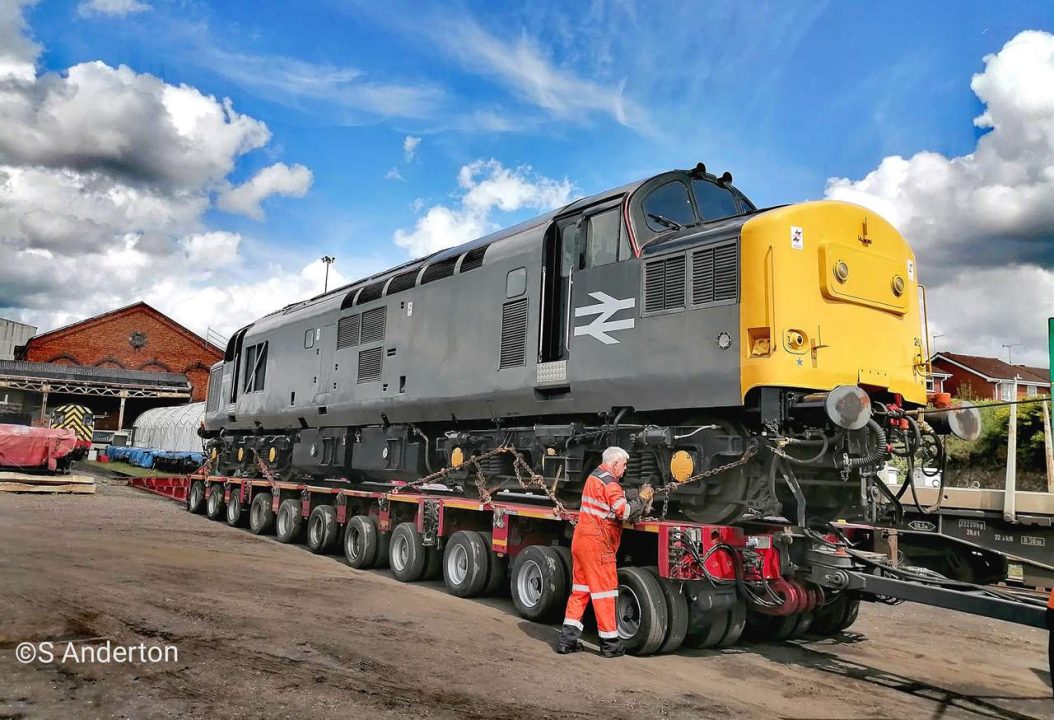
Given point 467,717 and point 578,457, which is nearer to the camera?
point 467,717

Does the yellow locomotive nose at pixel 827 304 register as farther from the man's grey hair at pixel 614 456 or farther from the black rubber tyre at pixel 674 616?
the black rubber tyre at pixel 674 616

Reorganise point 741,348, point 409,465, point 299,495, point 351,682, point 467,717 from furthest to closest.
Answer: point 299,495 → point 409,465 → point 741,348 → point 351,682 → point 467,717

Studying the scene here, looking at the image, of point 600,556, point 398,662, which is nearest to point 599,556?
point 600,556

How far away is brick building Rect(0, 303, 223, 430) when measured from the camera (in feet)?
140

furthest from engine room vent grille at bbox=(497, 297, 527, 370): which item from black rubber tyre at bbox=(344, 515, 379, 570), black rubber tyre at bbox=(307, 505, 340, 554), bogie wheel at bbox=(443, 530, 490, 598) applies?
black rubber tyre at bbox=(307, 505, 340, 554)

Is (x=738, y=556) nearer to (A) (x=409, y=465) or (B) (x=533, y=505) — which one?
(B) (x=533, y=505)

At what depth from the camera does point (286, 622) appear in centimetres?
719

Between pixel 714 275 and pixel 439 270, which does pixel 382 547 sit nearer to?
pixel 439 270

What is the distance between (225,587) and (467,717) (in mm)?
4875

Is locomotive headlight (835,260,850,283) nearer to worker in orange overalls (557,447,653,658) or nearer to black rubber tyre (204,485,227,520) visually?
worker in orange overalls (557,447,653,658)

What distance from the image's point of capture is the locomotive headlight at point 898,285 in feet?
24.2

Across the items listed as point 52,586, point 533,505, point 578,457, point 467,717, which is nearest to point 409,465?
point 533,505

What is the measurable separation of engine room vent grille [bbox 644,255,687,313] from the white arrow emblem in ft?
0.67

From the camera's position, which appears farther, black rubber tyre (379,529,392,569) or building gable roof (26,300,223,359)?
building gable roof (26,300,223,359)
